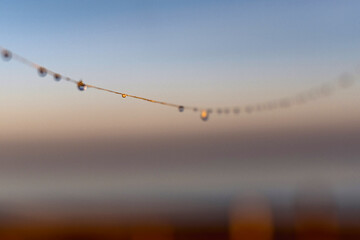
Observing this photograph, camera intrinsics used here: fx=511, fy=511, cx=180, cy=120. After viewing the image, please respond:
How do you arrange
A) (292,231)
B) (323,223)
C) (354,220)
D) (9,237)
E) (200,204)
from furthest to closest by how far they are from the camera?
(200,204) < (354,220) < (9,237) < (292,231) < (323,223)

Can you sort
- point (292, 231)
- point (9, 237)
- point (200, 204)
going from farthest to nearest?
point (200, 204), point (9, 237), point (292, 231)

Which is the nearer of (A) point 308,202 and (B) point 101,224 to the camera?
(A) point 308,202

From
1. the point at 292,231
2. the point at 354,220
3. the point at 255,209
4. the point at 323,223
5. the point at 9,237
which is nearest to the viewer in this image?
the point at 255,209

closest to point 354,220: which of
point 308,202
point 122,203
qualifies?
point 308,202

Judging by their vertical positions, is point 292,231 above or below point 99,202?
below

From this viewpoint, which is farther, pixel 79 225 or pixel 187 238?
pixel 79 225

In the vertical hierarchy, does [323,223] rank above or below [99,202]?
below

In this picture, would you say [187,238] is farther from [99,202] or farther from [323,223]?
[99,202]

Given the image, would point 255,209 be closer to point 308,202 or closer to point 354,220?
point 308,202

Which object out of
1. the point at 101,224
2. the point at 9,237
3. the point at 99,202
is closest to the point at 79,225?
the point at 101,224

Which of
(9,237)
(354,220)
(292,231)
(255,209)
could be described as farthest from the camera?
(354,220)
